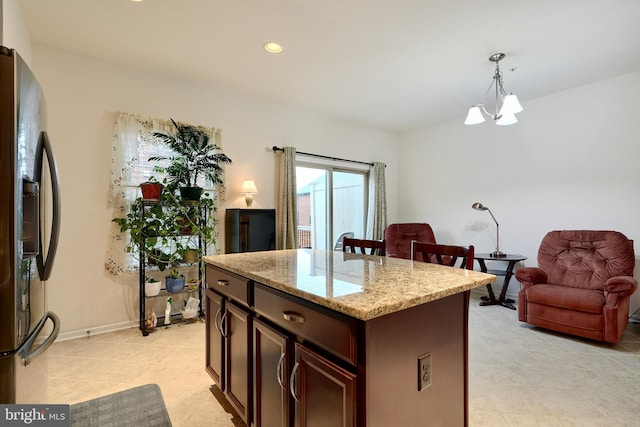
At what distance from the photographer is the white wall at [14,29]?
1882 millimetres

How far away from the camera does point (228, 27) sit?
8.34 feet

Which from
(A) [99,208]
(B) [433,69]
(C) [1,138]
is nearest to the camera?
(C) [1,138]

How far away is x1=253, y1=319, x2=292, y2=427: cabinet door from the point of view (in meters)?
1.25

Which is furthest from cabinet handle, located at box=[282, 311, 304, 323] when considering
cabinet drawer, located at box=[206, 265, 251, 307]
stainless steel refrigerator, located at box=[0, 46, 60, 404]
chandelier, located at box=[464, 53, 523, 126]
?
chandelier, located at box=[464, 53, 523, 126]

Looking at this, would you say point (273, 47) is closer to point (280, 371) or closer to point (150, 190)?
point (150, 190)

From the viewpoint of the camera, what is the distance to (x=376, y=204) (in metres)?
5.29

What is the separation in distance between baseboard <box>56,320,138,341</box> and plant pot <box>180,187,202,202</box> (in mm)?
1418

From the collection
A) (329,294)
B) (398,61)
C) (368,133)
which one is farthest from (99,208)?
(368,133)

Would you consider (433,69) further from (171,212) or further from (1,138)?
(1,138)

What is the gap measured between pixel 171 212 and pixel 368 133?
11.6ft

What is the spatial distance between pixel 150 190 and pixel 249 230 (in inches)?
42.9

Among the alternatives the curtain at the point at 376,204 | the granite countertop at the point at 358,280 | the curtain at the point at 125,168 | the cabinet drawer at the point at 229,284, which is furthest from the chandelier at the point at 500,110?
the curtain at the point at 125,168

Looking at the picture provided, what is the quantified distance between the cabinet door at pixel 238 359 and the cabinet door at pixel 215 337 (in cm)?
8

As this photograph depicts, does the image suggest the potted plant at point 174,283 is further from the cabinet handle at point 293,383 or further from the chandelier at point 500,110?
the chandelier at point 500,110
